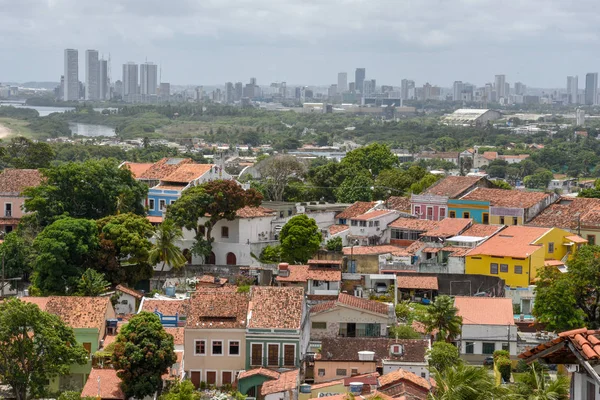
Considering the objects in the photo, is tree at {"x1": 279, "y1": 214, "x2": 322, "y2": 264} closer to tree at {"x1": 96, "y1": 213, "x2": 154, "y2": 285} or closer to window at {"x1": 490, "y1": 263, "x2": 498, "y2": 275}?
tree at {"x1": 96, "y1": 213, "x2": 154, "y2": 285}

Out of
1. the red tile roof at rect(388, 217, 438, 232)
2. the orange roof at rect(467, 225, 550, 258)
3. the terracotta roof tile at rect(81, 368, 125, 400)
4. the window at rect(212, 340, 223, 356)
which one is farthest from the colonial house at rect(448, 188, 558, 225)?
the terracotta roof tile at rect(81, 368, 125, 400)

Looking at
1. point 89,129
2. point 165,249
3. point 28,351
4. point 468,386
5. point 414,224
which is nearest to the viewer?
point 468,386

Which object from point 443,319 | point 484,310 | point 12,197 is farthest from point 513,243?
point 12,197

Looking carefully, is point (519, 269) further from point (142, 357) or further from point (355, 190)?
point (355, 190)

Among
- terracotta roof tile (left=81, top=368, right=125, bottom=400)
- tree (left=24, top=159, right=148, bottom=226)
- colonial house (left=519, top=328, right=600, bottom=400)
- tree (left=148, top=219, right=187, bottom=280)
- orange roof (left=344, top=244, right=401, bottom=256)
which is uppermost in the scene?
colonial house (left=519, top=328, right=600, bottom=400)

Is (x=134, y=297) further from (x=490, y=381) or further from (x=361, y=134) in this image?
(x=361, y=134)

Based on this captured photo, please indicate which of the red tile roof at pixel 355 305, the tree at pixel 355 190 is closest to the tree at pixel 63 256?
the red tile roof at pixel 355 305

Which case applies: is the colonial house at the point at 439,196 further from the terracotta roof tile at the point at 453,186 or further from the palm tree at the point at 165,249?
the palm tree at the point at 165,249
